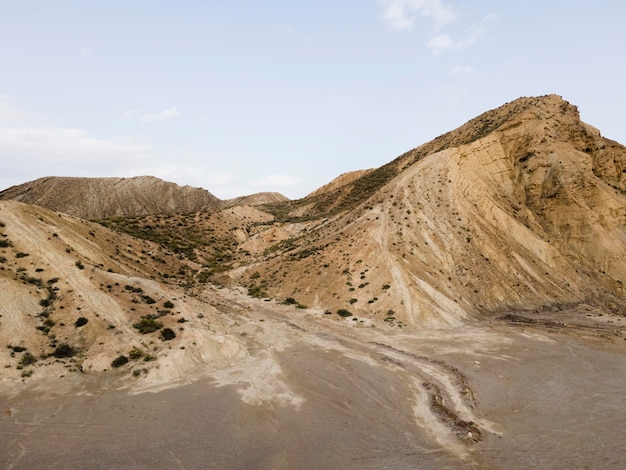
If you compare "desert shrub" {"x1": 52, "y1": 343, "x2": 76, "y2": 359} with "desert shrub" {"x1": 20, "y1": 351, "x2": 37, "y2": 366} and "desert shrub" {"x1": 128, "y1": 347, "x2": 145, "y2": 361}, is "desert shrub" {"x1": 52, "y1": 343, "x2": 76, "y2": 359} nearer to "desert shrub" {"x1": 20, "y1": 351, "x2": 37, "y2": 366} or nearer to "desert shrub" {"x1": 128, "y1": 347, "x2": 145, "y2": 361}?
"desert shrub" {"x1": 20, "y1": 351, "x2": 37, "y2": 366}

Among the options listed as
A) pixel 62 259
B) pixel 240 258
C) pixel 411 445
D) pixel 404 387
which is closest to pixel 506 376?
pixel 404 387

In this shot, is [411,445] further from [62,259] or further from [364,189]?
[364,189]

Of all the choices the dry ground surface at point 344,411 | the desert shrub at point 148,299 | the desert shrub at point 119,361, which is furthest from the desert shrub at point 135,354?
the desert shrub at point 148,299

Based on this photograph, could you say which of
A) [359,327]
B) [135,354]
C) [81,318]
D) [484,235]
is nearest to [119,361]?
[135,354]

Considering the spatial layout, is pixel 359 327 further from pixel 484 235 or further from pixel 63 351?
pixel 484 235

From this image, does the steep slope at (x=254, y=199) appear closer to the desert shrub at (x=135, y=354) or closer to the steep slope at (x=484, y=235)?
the steep slope at (x=484, y=235)

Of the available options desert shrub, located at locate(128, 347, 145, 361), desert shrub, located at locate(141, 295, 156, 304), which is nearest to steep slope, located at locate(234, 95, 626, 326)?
desert shrub, located at locate(141, 295, 156, 304)
